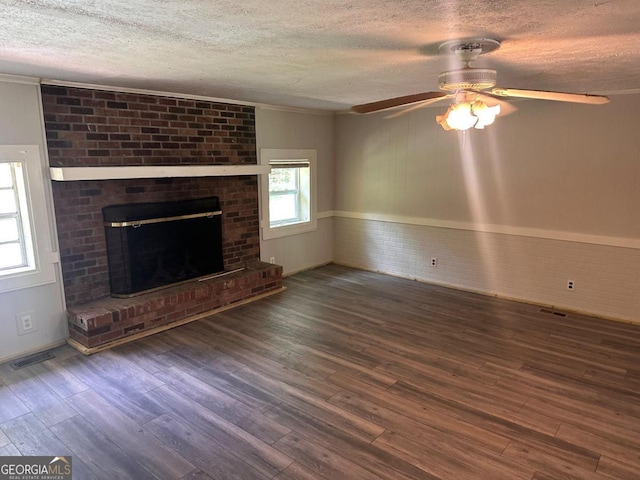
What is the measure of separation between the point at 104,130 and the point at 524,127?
4.20m

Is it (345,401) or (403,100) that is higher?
(403,100)

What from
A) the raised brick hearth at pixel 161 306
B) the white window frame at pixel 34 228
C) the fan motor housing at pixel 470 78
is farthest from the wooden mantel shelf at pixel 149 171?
the fan motor housing at pixel 470 78

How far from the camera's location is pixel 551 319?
428 cm

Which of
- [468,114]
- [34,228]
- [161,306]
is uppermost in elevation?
[468,114]

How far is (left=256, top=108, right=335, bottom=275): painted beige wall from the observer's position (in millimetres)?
5340

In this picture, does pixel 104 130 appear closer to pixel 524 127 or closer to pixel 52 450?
pixel 52 450

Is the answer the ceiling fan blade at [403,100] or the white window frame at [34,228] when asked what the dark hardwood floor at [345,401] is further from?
the ceiling fan blade at [403,100]

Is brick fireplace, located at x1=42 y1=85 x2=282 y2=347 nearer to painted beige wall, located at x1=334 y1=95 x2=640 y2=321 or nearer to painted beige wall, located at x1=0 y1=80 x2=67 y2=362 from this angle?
painted beige wall, located at x1=0 y1=80 x2=67 y2=362

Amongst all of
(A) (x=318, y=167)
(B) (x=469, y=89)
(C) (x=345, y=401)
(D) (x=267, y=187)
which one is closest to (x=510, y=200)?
(A) (x=318, y=167)

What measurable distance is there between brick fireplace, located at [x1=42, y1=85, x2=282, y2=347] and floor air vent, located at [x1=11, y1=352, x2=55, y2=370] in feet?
0.87

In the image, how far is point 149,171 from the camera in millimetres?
3904

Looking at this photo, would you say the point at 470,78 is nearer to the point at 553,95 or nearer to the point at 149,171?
the point at 553,95

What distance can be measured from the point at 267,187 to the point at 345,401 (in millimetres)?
3196

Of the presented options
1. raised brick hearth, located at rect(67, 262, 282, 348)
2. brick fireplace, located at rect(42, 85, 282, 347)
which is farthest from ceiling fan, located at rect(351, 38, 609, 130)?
raised brick hearth, located at rect(67, 262, 282, 348)
